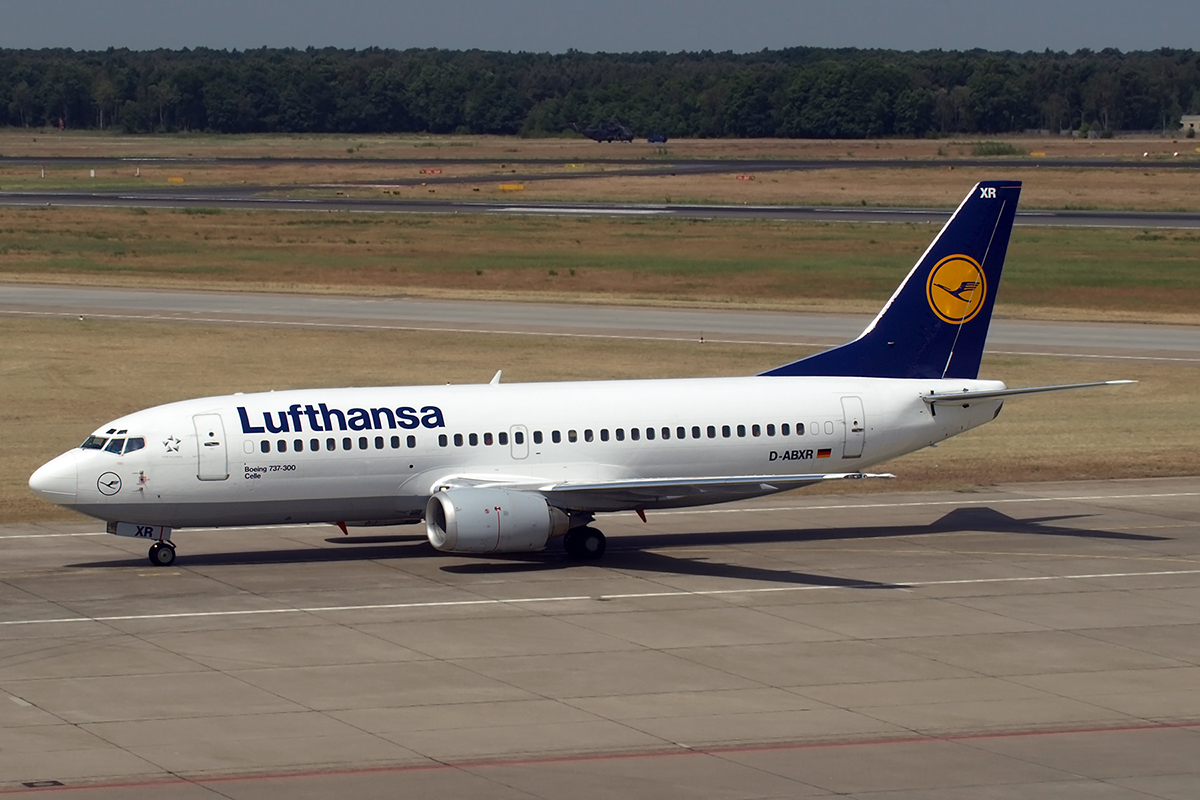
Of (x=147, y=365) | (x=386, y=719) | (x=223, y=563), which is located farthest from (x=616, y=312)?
(x=386, y=719)

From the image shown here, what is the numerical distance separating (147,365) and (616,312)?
26602 millimetres

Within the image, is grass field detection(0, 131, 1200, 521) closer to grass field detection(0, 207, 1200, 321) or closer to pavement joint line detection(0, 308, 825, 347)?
grass field detection(0, 207, 1200, 321)

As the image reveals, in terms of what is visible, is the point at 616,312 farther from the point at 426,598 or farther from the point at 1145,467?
the point at 426,598

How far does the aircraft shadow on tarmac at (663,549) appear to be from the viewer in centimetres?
3756

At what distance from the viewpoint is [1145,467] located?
51406 millimetres

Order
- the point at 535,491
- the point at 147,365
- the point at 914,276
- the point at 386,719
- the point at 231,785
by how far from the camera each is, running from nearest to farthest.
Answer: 1. the point at 231,785
2. the point at 386,719
3. the point at 535,491
4. the point at 914,276
5. the point at 147,365

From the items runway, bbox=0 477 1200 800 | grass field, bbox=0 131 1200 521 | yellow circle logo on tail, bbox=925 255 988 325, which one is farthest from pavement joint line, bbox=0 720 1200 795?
grass field, bbox=0 131 1200 521

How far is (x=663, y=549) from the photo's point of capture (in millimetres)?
40281

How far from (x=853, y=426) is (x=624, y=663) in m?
12.9

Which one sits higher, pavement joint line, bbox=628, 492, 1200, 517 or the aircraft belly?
the aircraft belly

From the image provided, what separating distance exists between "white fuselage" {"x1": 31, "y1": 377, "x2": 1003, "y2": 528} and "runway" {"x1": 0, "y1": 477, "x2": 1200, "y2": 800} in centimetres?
164

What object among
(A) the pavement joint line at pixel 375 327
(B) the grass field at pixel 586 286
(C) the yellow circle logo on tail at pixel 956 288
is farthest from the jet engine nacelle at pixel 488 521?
(A) the pavement joint line at pixel 375 327

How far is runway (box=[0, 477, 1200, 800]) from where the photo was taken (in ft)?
77.7

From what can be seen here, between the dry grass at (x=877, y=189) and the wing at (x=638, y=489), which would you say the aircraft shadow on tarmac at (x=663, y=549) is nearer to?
the wing at (x=638, y=489)
